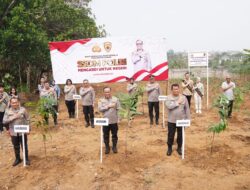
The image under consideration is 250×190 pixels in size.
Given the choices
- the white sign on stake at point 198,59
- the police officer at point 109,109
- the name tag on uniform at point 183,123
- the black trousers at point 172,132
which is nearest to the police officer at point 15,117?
the police officer at point 109,109

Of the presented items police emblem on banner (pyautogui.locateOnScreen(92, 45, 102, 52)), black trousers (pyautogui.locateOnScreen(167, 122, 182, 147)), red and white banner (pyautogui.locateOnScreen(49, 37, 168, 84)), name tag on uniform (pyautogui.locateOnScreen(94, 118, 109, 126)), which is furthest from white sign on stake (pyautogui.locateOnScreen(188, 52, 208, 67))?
name tag on uniform (pyautogui.locateOnScreen(94, 118, 109, 126))

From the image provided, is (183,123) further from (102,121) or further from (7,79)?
(7,79)

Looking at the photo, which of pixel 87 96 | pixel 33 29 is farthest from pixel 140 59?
pixel 33 29

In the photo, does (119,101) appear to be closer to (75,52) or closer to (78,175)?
(78,175)

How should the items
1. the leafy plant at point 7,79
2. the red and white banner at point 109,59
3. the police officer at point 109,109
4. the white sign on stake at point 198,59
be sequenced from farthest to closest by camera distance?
the leafy plant at point 7,79, the white sign on stake at point 198,59, the red and white banner at point 109,59, the police officer at point 109,109

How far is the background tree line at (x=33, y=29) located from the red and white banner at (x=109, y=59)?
62.6 inches

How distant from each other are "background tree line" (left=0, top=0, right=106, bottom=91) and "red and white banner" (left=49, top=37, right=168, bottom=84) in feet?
5.22

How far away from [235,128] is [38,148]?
245 inches

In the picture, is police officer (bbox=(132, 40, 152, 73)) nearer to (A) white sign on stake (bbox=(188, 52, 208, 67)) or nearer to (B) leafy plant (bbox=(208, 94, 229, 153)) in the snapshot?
(A) white sign on stake (bbox=(188, 52, 208, 67))

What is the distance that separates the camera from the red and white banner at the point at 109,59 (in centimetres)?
1180

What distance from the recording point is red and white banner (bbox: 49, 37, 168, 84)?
1180 cm

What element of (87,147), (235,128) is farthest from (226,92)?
(87,147)

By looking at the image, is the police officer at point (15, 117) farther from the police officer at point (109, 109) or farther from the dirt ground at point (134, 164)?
the police officer at point (109, 109)

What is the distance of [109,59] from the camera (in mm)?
12531
